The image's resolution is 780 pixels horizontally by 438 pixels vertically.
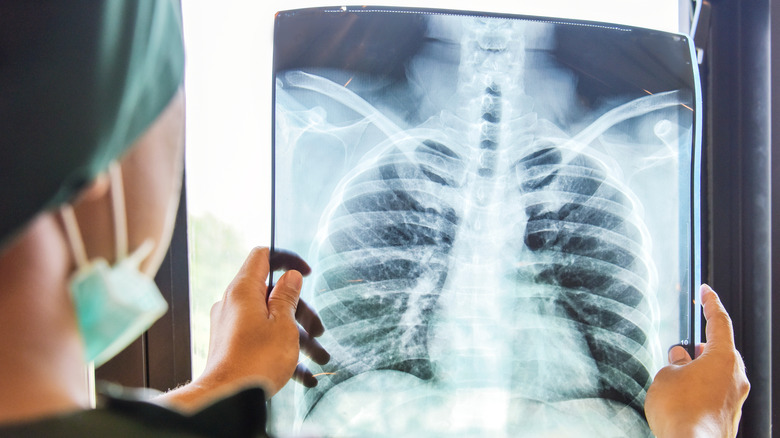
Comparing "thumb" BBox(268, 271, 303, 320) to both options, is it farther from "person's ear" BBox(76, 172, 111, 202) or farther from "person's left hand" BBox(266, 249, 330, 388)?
"person's ear" BBox(76, 172, 111, 202)

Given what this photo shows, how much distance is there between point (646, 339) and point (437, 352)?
12.9 inches

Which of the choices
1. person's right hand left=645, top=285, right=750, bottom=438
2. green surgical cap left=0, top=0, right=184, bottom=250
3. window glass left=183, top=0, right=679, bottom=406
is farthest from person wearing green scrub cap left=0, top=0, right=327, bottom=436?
person's right hand left=645, top=285, right=750, bottom=438

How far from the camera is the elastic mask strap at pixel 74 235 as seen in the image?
0.92 ft

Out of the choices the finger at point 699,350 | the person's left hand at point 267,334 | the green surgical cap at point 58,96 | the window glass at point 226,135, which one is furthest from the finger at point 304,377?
the finger at point 699,350

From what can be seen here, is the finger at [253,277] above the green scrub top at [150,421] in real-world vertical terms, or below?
below

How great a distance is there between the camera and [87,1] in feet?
0.83

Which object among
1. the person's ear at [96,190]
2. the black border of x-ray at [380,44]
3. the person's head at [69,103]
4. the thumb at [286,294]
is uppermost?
the black border of x-ray at [380,44]

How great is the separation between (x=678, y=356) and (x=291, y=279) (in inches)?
23.4

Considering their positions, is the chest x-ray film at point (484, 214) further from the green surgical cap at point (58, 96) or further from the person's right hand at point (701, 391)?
the green surgical cap at point (58, 96)

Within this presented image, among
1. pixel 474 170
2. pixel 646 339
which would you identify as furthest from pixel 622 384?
pixel 474 170

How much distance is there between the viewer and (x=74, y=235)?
0.29 m

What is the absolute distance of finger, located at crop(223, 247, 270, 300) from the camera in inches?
27.3

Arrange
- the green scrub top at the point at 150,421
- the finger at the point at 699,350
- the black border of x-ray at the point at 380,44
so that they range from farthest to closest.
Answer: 1. the finger at the point at 699,350
2. the black border of x-ray at the point at 380,44
3. the green scrub top at the point at 150,421

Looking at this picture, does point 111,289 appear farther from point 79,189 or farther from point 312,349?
point 312,349
